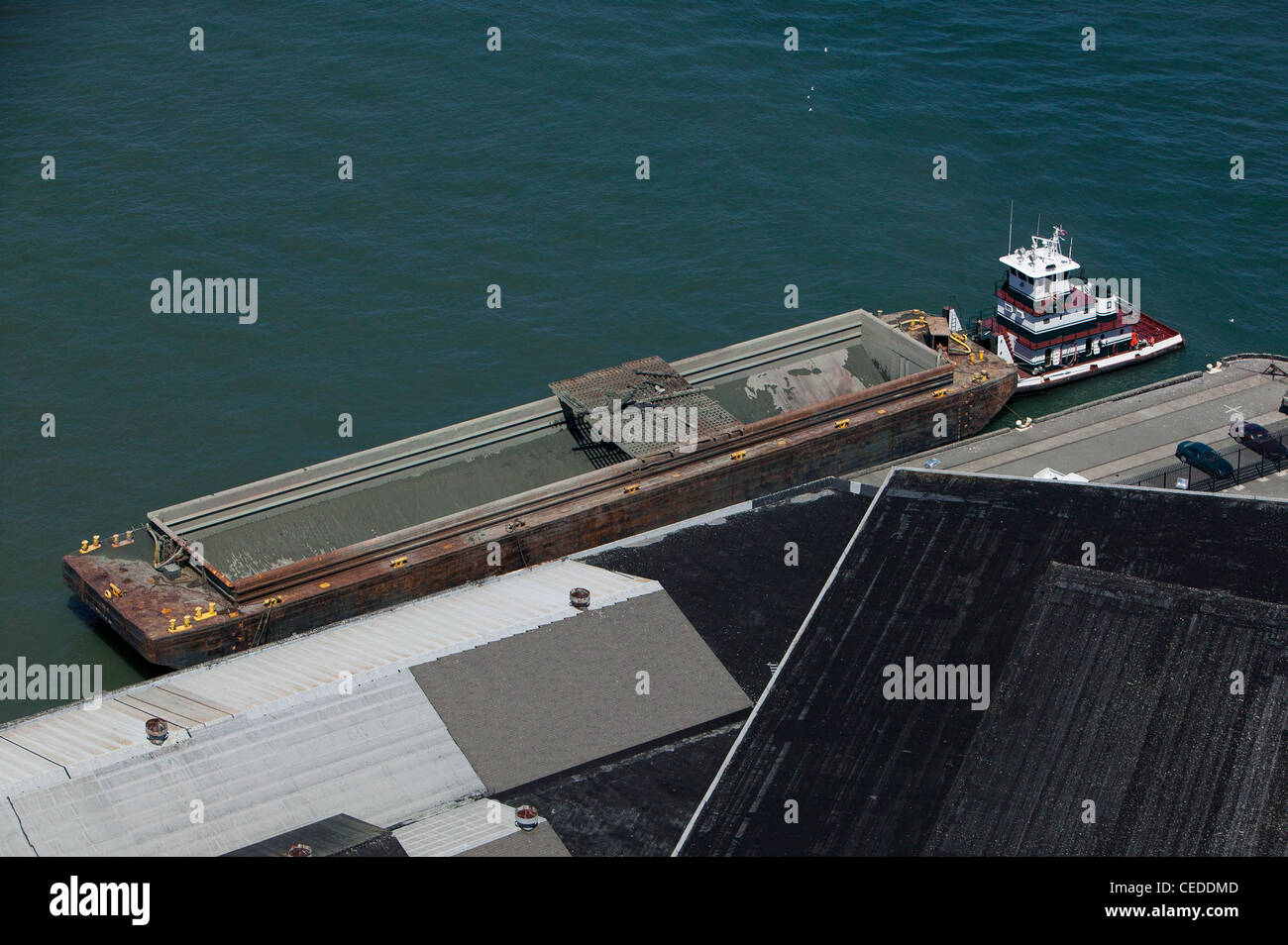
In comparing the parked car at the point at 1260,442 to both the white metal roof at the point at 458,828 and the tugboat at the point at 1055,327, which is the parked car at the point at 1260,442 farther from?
the white metal roof at the point at 458,828

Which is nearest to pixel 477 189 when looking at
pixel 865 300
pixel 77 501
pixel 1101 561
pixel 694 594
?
pixel 865 300

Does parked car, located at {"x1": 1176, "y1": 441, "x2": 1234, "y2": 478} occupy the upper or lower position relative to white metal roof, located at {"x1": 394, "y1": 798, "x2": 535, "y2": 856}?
upper

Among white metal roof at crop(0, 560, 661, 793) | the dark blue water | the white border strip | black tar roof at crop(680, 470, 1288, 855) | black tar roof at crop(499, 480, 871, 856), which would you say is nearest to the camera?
black tar roof at crop(680, 470, 1288, 855)

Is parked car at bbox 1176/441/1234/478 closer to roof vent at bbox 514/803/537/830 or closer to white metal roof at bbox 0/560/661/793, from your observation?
white metal roof at bbox 0/560/661/793

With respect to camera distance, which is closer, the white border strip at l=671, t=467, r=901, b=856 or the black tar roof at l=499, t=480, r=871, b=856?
the white border strip at l=671, t=467, r=901, b=856

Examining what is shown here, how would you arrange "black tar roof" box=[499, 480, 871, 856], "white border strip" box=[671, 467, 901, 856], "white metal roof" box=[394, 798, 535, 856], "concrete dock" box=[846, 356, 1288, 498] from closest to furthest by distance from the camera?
"white metal roof" box=[394, 798, 535, 856]
"white border strip" box=[671, 467, 901, 856]
"black tar roof" box=[499, 480, 871, 856]
"concrete dock" box=[846, 356, 1288, 498]

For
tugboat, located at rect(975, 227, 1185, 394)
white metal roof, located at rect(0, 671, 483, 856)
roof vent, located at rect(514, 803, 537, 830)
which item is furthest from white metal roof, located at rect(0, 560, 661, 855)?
tugboat, located at rect(975, 227, 1185, 394)

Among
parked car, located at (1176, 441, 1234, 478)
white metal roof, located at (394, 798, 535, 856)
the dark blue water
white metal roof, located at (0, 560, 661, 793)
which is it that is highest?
the dark blue water
